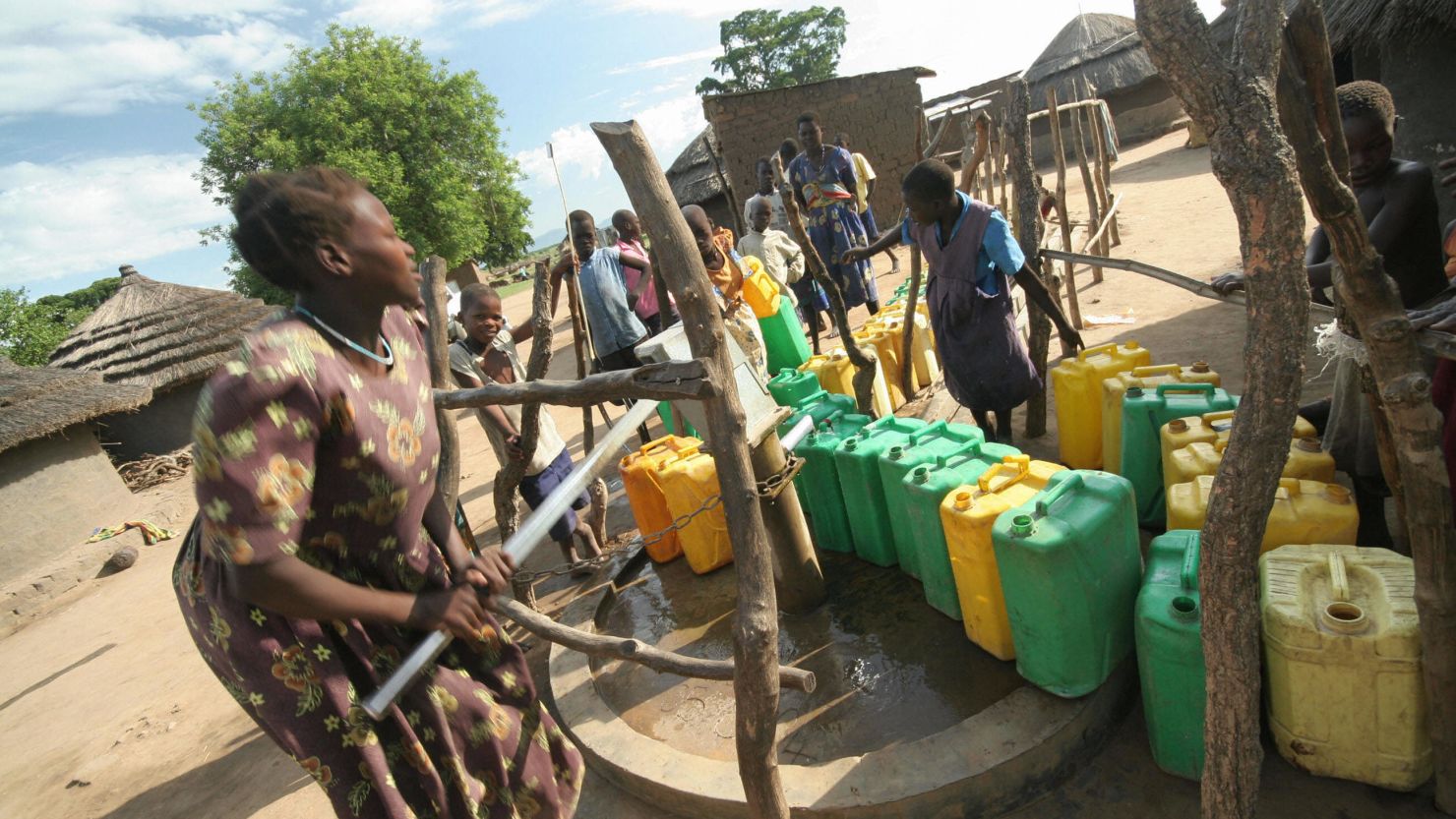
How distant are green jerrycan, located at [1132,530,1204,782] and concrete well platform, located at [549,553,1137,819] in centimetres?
23

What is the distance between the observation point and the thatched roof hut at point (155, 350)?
12273 millimetres

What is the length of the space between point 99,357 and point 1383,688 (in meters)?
17.1

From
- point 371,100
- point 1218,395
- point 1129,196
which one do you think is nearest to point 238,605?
point 1218,395

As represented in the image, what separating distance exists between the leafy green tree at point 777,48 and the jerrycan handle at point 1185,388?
37223 millimetres

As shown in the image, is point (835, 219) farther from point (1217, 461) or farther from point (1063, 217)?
point (1217, 461)

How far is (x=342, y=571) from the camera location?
137cm

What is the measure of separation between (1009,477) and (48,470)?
1078 centimetres

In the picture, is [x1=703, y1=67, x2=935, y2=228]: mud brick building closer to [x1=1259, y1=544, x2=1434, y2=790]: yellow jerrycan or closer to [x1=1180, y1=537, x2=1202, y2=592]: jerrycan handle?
[x1=1180, y1=537, x2=1202, y2=592]: jerrycan handle

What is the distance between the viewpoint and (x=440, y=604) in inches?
55.6

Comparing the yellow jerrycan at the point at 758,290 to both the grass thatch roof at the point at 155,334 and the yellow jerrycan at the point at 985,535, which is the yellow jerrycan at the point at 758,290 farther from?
the grass thatch roof at the point at 155,334

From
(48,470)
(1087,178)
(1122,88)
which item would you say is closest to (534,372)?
(1087,178)

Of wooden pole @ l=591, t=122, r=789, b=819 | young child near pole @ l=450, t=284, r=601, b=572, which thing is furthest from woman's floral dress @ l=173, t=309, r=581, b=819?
young child near pole @ l=450, t=284, r=601, b=572

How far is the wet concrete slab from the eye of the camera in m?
2.55

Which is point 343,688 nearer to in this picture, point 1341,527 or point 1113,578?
point 1113,578
